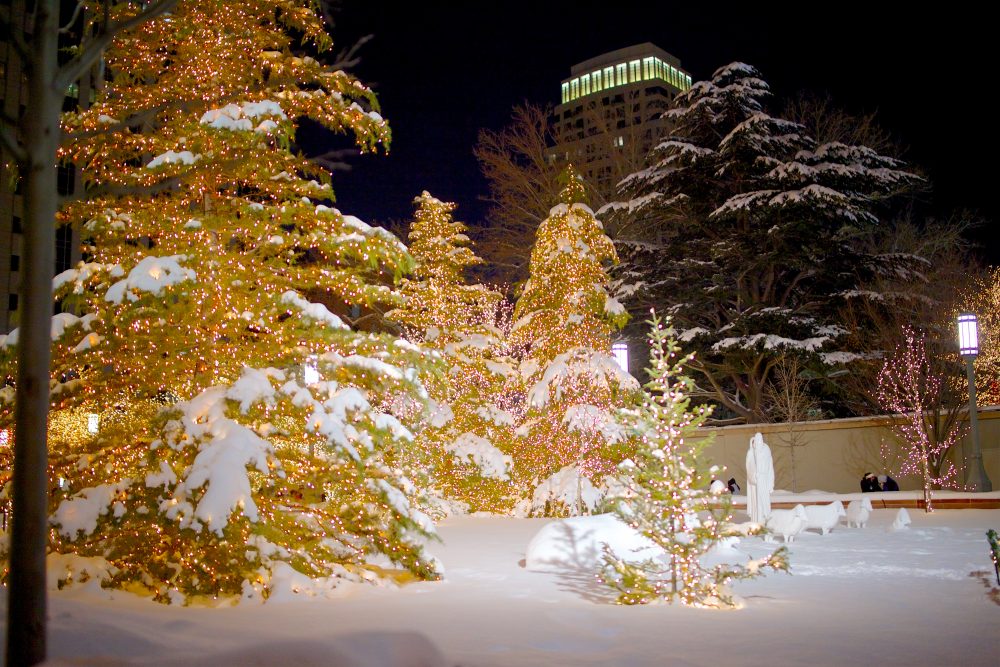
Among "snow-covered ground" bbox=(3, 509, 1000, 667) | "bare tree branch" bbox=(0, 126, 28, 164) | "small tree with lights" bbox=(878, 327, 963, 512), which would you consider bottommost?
"snow-covered ground" bbox=(3, 509, 1000, 667)

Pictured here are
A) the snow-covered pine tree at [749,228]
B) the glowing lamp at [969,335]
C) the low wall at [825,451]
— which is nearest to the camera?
the glowing lamp at [969,335]

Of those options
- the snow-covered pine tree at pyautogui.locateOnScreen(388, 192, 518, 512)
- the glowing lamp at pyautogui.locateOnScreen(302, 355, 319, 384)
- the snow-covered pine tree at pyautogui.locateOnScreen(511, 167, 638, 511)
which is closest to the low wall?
the snow-covered pine tree at pyautogui.locateOnScreen(511, 167, 638, 511)

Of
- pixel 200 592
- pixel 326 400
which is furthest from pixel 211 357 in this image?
pixel 200 592

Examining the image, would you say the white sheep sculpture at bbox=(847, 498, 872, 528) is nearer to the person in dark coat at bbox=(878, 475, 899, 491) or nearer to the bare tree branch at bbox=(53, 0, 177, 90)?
the person in dark coat at bbox=(878, 475, 899, 491)

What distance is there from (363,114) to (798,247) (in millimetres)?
20199

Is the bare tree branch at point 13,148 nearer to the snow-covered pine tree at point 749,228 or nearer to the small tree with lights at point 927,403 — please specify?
the small tree with lights at point 927,403

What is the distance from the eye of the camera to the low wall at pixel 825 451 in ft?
86.8

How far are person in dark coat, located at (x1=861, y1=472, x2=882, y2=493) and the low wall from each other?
3.23 feet

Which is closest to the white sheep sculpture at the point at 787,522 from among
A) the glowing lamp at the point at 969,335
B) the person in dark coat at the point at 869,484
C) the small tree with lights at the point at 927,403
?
the glowing lamp at the point at 969,335

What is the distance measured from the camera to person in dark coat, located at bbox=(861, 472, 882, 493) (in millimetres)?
25016

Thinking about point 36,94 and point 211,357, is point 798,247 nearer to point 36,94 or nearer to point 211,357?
point 211,357

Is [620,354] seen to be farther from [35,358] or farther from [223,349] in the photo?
[35,358]

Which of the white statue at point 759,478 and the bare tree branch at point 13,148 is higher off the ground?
the bare tree branch at point 13,148

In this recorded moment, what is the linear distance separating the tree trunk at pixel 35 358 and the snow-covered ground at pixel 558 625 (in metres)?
0.41
